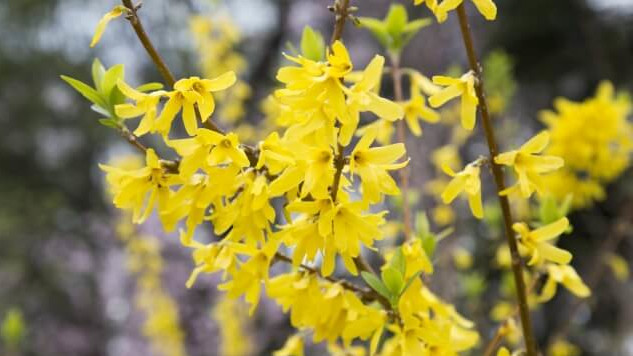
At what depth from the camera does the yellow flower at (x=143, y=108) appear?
31.2 inches

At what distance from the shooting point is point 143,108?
822 mm

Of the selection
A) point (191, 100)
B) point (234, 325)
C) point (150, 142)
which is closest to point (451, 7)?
point (191, 100)

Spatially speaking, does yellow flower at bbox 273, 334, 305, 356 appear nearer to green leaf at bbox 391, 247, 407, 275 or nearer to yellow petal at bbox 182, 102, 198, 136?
green leaf at bbox 391, 247, 407, 275

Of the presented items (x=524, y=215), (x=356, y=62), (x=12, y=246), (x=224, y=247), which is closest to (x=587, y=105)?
(x=524, y=215)

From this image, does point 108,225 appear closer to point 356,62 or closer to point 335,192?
point 356,62

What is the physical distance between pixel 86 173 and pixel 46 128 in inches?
22.5

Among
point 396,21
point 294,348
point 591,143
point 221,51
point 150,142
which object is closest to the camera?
point 294,348

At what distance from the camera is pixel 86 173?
6.64 meters

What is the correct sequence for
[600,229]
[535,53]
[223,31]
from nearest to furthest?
[223,31]
[600,229]
[535,53]

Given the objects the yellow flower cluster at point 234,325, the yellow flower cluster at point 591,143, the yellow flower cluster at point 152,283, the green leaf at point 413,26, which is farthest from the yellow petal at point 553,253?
the yellow flower cluster at point 152,283

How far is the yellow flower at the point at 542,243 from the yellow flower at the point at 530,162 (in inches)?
2.5

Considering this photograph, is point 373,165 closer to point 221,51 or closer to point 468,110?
point 468,110

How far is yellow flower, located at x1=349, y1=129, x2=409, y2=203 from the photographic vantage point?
0.75 m

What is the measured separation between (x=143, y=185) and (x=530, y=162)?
0.50 metres
